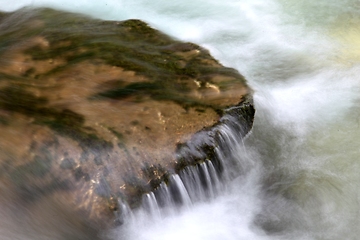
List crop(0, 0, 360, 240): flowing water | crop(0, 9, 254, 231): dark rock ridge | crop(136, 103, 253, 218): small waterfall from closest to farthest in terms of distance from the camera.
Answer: crop(0, 9, 254, 231): dark rock ridge, crop(136, 103, 253, 218): small waterfall, crop(0, 0, 360, 240): flowing water

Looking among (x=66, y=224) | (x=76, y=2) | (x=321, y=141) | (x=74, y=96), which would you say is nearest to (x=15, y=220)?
(x=66, y=224)

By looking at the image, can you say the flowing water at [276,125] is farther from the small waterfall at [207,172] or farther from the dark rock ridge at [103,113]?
the dark rock ridge at [103,113]

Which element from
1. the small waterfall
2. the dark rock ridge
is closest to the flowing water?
the small waterfall

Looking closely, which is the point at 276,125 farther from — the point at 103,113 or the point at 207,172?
the point at 103,113

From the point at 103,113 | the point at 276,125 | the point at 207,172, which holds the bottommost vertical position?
the point at 207,172

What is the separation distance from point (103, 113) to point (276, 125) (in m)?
2.22

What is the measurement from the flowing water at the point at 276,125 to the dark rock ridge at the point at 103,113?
0.31m

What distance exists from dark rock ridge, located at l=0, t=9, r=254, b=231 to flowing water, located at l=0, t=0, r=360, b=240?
308mm

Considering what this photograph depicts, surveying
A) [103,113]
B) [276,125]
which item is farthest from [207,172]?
[276,125]

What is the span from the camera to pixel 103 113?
15.7 ft

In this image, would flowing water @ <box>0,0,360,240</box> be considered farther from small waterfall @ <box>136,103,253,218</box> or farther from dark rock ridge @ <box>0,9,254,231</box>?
dark rock ridge @ <box>0,9,254,231</box>

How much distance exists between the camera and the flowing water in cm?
457

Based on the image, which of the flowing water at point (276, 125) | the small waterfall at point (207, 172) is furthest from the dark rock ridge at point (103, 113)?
the flowing water at point (276, 125)

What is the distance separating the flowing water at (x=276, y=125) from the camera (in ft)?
15.0
